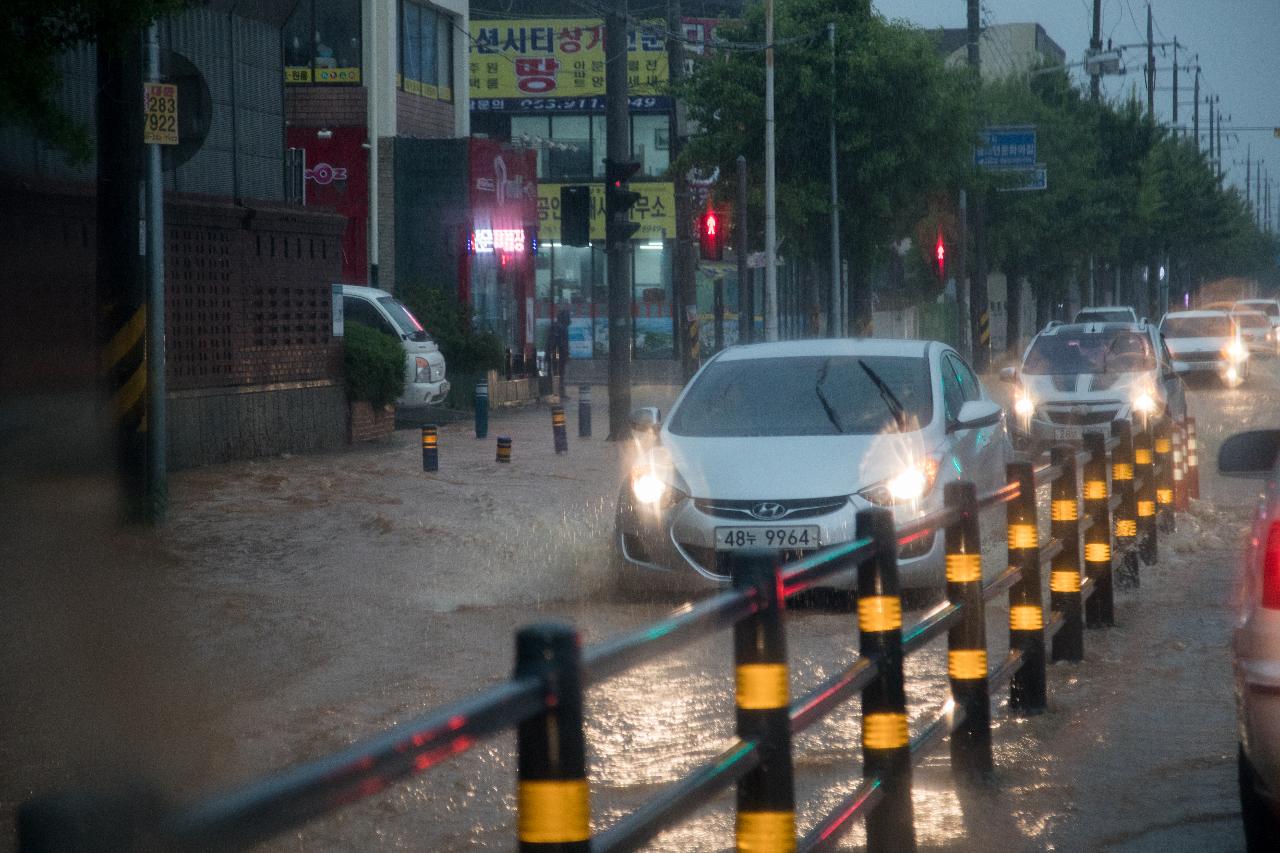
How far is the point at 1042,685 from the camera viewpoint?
7160 mm

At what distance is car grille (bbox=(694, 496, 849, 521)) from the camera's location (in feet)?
31.0

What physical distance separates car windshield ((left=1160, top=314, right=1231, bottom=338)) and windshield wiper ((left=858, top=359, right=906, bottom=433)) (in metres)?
30.8

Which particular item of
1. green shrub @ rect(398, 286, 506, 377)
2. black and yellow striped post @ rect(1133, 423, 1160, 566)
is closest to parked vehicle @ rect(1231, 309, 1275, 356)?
green shrub @ rect(398, 286, 506, 377)

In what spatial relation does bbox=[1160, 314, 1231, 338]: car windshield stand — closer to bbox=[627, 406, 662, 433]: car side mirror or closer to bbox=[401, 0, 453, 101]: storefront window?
bbox=[401, 0, 453, 101]: storefront window

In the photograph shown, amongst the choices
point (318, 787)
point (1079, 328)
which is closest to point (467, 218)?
point (1079, 328)

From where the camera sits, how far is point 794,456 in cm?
980

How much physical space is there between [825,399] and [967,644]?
189 inches

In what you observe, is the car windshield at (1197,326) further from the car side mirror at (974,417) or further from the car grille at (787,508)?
the car grille at (787,508)

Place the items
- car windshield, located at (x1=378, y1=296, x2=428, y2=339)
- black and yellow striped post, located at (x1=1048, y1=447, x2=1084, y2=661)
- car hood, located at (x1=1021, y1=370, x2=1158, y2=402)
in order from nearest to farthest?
black and yellow striped post, located at (x1=1048, y1=447, x2=1084, y2=661), car hood, located at (x1=1021, y1=370, x2=1158, y2=402), car windshield, located at (x1=378, y1=296, x2=428, y2=339)

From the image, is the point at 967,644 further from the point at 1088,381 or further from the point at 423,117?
the point at 423,117

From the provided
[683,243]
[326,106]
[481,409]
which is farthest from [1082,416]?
[326,106]

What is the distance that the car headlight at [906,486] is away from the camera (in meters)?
9.66

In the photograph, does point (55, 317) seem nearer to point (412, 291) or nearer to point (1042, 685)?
point (1042, 685)

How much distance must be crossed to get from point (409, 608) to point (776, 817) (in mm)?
6845
